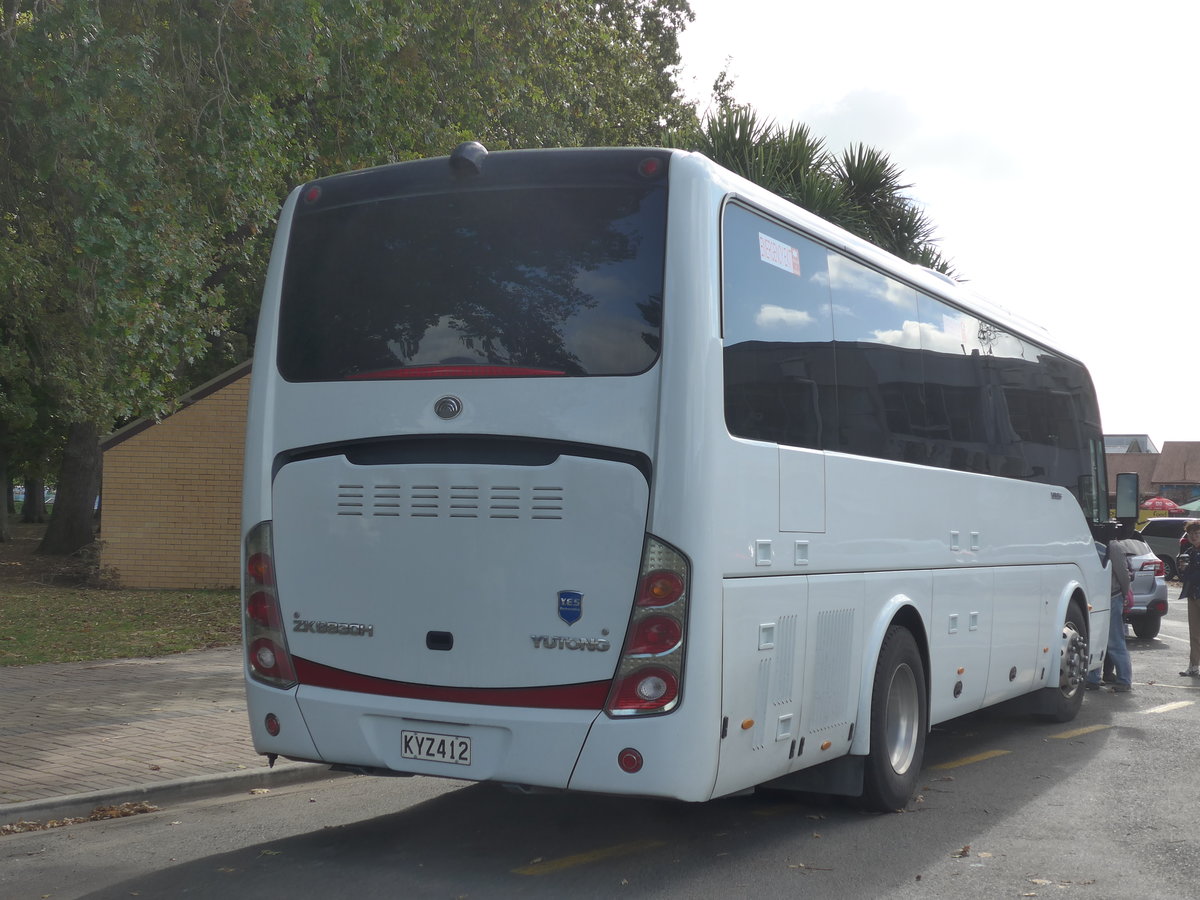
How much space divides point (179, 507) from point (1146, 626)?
1603cm

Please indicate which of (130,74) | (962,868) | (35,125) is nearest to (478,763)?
(962,868)

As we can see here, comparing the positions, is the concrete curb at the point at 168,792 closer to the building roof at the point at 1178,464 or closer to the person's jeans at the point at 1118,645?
the person's jeans at the point at 1118,645

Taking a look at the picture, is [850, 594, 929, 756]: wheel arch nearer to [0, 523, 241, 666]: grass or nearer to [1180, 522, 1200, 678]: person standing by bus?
[1180, 522, 1200, 678]: person standing by bus

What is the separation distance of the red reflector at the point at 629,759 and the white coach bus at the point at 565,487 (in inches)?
0.6

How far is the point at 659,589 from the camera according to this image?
18.3ft

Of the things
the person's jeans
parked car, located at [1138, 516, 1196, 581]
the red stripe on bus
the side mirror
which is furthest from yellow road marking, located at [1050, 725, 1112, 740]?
parked car, located at [1138, 516, 1196, 581]

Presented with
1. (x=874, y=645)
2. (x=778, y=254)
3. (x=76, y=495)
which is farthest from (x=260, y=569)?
(x=76, y=495)

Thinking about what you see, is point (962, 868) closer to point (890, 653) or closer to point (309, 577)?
point (890, 653)

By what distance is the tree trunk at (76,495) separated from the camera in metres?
30.6

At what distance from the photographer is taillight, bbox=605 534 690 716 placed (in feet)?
18.2

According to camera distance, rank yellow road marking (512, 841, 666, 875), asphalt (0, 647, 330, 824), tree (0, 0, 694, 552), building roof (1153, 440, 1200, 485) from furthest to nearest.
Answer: building roof (1153, 440, 1200, 485) → tree (0, 0, 694, 552) → asphalt (0, 647, 330, 824) → yellow road marking (512, 841, 666, 875)

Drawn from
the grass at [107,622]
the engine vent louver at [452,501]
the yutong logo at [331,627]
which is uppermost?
the engine vent louver at [452,501]

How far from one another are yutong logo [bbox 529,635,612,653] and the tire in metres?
17.5

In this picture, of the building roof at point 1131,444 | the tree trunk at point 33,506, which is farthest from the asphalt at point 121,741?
the building roof at point 1131,444
